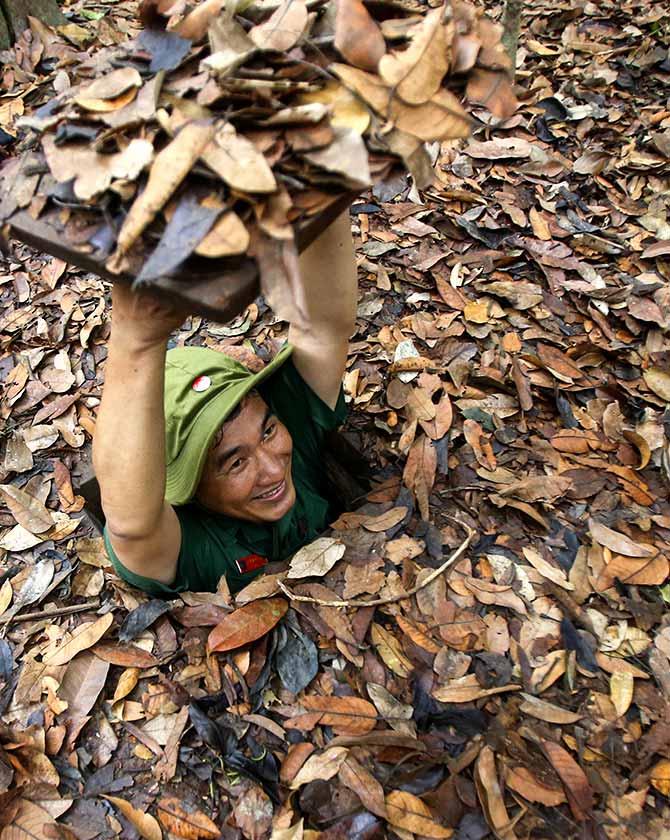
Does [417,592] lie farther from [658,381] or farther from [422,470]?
[658,381]

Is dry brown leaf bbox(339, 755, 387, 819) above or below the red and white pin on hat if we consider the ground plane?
below

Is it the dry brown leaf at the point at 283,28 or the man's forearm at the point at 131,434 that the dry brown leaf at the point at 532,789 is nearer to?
the man's forearm at the point at 131,434

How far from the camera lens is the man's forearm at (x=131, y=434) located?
1592mm

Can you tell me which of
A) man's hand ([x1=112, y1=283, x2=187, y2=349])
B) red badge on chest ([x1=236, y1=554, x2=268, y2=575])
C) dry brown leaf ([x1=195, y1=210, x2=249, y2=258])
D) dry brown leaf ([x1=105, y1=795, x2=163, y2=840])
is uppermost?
dry brown leaf ([x1=195, y1=210, x2=249, y2=258])

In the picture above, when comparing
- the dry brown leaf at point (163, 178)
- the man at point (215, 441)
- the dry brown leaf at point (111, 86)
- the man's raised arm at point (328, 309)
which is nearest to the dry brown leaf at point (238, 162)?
the dry brown leaf at point (163, 178)

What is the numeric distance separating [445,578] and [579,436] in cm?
79

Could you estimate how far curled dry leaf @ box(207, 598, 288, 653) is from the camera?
2.05 metres

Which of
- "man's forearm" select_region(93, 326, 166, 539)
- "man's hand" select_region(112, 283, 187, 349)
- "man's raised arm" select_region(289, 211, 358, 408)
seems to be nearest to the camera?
"man's hand" select_region(112, 283, 187, 349)

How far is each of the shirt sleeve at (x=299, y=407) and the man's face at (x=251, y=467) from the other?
19 centimetres

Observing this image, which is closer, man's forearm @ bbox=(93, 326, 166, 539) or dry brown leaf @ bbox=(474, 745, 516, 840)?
man's forearm @ bbox=(93, 326, 166, 539)

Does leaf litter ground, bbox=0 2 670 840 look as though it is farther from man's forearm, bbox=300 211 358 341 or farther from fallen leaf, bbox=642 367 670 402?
man's forearm, bbox=300 211 358 341

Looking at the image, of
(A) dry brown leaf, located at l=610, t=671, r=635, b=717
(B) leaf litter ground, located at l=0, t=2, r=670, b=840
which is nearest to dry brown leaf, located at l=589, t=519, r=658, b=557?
(B) leaf litter ground, located at l=0, t=2, r=670, b=840

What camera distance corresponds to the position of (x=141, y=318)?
1501 mm

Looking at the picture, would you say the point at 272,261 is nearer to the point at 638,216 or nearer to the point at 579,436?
the point at 579,436
